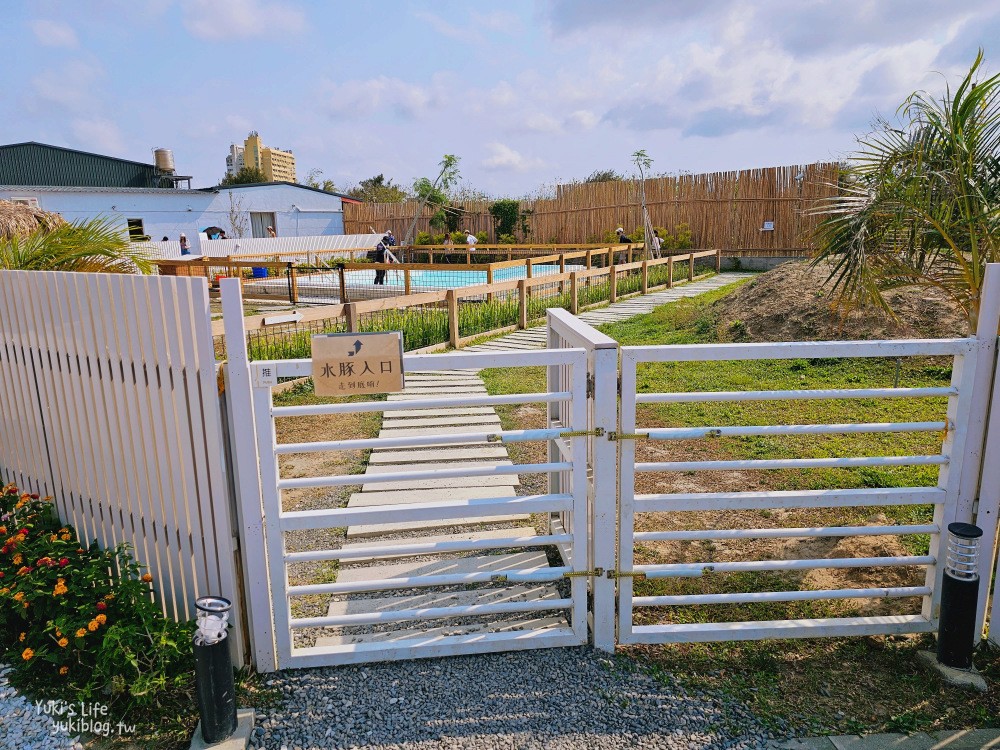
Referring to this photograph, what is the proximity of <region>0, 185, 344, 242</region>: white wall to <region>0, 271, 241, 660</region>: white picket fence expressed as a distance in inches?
1068

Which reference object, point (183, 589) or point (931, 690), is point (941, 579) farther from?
point (183, 589)

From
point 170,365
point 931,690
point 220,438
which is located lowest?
point 931,690

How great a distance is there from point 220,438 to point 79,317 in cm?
114

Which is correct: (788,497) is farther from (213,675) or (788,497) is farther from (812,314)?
(812,314)

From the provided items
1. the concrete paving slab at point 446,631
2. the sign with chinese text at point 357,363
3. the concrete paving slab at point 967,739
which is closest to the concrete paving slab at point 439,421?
the concrete paving slab at point 446,631

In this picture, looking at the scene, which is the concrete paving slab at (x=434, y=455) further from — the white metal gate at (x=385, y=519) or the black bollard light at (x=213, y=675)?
the black bollard light at (x=213, y=675)

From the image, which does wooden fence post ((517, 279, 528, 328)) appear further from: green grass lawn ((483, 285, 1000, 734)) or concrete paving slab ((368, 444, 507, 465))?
concrete paving slab ((368, 444, 507, 465))

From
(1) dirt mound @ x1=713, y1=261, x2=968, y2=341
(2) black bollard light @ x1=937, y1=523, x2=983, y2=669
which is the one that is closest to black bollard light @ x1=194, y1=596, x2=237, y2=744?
(2) black bollard light @ x1=937, y1=523, x2=983, y2=669

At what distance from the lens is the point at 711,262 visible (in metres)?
21.8

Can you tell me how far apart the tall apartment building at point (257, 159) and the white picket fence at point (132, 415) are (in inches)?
2619

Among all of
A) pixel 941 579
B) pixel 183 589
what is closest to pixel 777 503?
pixel 941 579

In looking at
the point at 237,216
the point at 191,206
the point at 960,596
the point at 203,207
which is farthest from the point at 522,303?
the point at 237,216

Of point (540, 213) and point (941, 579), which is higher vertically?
point (540, 213)

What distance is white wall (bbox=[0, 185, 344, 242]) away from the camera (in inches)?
1215
